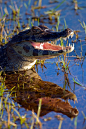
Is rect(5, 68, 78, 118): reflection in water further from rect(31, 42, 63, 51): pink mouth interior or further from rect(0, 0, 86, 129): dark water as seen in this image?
rect(31, 42, 63, 51): pink mouth interior

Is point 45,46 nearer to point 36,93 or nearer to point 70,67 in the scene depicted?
point 70,67

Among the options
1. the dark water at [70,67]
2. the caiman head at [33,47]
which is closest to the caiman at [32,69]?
the caiman head at [33,47]

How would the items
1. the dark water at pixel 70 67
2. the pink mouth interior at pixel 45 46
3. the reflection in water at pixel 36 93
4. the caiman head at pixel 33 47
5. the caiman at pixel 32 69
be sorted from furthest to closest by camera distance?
the pink mouth interior at pixel 45 46 < the caiman head at pixel 33 47 < the caiman at pixel 32 69 < the reflection in water at pixel 36 93 < the dark water at pixel 70 67

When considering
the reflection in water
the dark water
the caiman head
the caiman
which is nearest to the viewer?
the dark water

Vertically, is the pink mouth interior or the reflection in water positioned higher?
the pink mouth interior

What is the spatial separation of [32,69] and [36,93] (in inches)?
47.8

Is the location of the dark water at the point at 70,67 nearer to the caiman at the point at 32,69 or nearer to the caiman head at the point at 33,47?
the caiman at the point at 32,69

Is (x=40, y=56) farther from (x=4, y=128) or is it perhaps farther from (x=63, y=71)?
(x=4, y=128)

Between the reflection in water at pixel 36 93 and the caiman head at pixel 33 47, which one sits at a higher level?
the caiman head at pixel 33 47

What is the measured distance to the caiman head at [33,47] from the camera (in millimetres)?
4945

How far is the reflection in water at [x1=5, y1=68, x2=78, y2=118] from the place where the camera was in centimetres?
397

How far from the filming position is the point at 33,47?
5188 millimetres

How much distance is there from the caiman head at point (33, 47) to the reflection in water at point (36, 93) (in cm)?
29

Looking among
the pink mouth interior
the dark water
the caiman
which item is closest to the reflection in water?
the caiman
